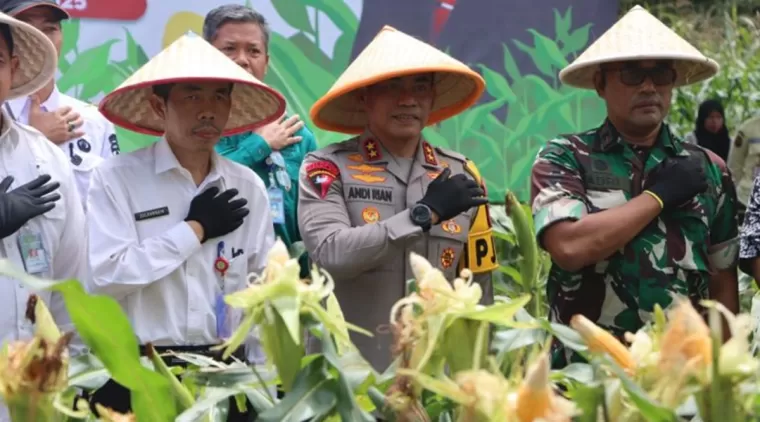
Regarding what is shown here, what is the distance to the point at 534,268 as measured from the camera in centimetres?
441

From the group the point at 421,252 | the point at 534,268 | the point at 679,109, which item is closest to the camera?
the point at 421,252

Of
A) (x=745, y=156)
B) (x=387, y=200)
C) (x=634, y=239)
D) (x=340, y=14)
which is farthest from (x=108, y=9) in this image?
(x=745, y=156)

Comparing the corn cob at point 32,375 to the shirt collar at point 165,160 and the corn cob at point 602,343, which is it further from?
the shirt collar at point 165,160

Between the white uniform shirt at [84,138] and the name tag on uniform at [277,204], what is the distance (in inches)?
19.1

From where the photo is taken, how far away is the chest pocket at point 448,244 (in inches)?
122

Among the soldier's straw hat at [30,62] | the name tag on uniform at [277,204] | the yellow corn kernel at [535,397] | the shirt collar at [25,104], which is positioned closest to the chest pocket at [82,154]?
the shirt collar at [25,104]

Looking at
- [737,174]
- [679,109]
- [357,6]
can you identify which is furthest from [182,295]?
[679,109]

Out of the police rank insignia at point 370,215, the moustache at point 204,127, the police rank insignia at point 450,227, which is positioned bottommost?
the police rank insignia at point 450,227

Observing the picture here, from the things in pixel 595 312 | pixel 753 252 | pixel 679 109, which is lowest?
pixel 679 109

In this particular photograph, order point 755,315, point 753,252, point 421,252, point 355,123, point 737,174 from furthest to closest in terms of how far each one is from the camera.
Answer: point 737,174, point 355,123, point 421,252, point 753,252, point 755,315

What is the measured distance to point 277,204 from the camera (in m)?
3.51

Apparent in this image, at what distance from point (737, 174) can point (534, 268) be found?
3.04 m

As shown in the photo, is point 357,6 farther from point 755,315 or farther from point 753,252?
point 755,315

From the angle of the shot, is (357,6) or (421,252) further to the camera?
(357,6)
